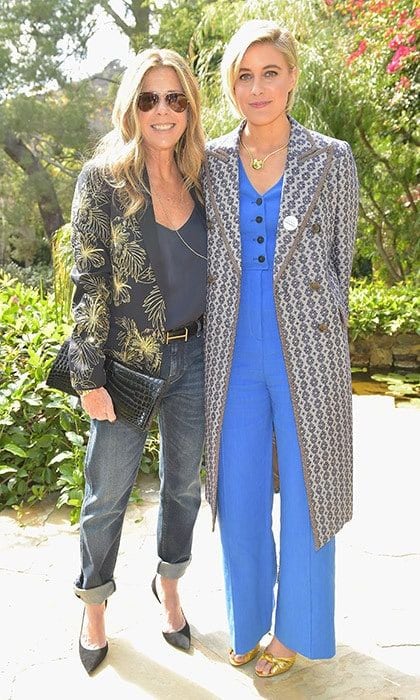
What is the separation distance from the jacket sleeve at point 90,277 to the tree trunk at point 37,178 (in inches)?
455

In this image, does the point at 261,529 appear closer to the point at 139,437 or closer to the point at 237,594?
the point at 237,594

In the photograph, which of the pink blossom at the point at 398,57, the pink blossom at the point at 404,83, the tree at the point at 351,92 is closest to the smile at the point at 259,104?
the tree at the point at 351,92

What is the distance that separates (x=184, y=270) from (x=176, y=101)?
0.42m

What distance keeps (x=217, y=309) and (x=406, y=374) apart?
184 inches

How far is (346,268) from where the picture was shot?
193cm

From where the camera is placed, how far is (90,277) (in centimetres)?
182

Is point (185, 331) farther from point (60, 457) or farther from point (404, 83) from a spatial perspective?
point (404, 83)

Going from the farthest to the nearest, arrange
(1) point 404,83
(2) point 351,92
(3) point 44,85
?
(3) point 44,85 → (2) point 351,92 → (1) point 404,83

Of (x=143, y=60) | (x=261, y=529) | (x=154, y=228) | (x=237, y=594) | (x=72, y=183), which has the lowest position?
(x=237, y=594)

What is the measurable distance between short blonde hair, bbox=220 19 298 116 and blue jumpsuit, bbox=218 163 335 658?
26 cm

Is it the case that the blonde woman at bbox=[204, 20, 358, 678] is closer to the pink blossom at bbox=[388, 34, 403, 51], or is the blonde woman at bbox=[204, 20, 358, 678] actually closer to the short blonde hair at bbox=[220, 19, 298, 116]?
the short blonde hair at bbox=[220, 19, 298, 116]

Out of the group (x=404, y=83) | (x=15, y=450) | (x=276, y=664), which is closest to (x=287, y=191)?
(x=276, y=664)

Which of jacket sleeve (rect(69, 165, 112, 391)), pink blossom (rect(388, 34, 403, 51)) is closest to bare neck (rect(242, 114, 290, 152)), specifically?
jacket sleeve (rect(69, 165, 112, 391))

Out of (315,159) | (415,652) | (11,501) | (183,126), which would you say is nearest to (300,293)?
(315,159)
